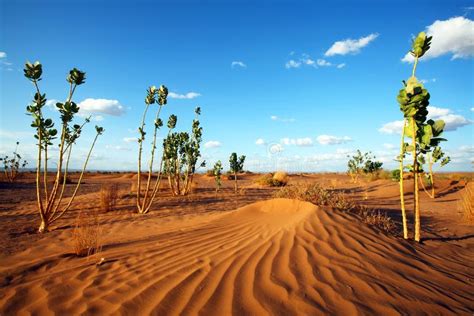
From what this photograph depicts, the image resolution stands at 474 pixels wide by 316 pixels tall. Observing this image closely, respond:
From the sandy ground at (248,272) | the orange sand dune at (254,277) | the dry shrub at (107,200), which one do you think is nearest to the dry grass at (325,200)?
the sandy ground at (248,272)

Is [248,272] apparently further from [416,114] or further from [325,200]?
[325,200]

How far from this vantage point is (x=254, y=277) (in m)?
2.99

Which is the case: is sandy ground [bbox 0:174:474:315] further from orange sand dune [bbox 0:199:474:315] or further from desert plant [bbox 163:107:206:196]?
desert plant [bbox 163:107:206:196]

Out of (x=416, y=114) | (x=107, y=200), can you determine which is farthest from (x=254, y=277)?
(x=107, y=200)

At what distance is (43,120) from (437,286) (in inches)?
301

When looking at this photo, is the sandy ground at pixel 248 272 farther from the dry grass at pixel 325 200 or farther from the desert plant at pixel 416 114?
the desert plant at pixel 416 114

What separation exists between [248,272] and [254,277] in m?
0.14

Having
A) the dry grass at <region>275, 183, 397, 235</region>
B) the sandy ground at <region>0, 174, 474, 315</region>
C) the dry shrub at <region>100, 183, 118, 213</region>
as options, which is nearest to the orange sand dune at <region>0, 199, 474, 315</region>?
the sandy ground at <region>0, 174, 474, 315</region>

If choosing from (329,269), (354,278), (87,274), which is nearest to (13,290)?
(87,274)

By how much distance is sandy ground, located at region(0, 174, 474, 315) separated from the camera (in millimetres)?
2531

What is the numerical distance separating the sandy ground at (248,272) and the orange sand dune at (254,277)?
1 cm

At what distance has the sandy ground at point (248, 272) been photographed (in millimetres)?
2531

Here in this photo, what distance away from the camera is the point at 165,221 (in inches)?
296

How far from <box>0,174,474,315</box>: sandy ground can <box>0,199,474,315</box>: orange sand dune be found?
1cm
